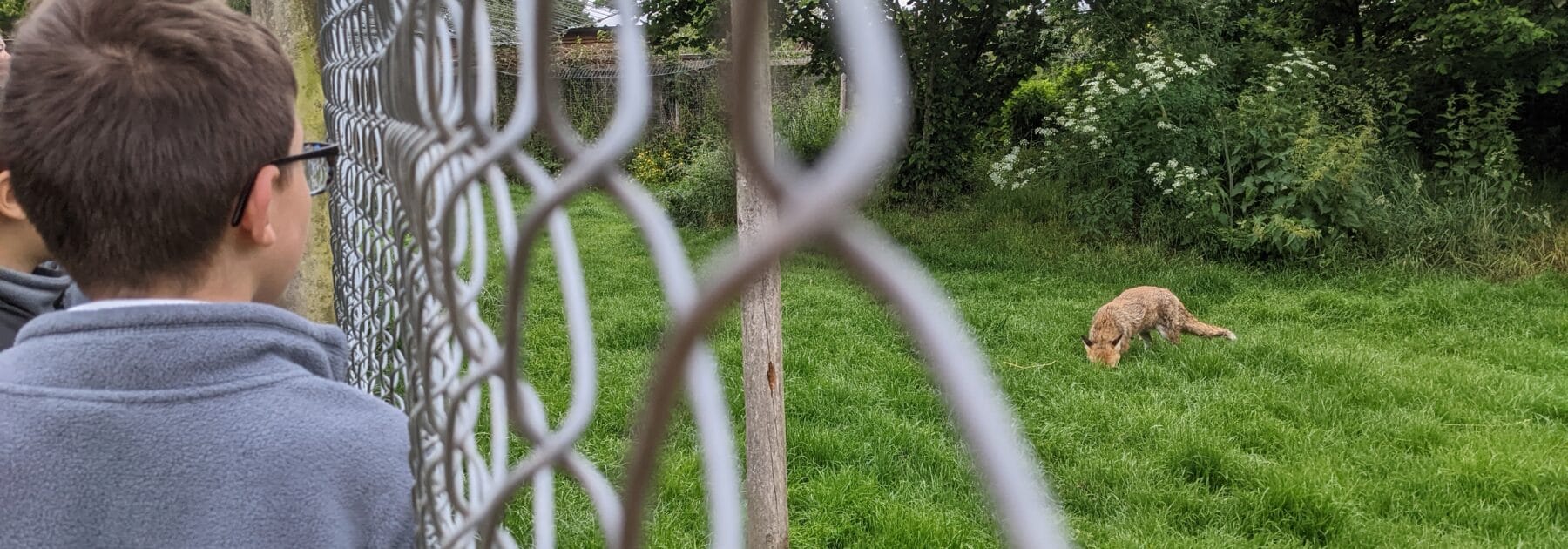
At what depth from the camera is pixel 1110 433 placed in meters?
3.51

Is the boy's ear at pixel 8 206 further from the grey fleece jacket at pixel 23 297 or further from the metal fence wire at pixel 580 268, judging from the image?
the metal fence wire at pixel 580 268

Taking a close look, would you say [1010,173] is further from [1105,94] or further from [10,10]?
[10,10]

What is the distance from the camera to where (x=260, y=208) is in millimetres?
769

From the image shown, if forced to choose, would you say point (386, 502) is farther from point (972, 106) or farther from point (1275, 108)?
point (972, 106)

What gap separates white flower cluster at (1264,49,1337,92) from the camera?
20.6 ft

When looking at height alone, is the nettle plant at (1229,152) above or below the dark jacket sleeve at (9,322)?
below

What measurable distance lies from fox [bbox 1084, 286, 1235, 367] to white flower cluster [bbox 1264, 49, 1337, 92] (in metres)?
2.25

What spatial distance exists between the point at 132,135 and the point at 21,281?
2.05 feet

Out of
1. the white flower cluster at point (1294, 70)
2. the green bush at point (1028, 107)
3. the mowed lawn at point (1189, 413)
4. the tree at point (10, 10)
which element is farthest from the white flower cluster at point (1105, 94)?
the tree at point (10, 10)

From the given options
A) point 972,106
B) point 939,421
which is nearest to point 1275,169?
point 972,106

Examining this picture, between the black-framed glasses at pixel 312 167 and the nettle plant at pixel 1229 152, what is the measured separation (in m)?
5.73

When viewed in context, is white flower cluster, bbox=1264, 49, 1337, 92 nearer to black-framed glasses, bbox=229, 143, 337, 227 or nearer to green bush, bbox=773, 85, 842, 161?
green bush, bbox=773, 85, 842, 161

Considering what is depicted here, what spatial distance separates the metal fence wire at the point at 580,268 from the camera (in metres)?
0.17

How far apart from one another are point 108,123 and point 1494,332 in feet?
18.0
